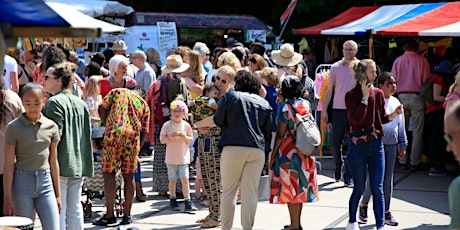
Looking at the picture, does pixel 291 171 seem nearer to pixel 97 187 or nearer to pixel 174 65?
pixel 97 187

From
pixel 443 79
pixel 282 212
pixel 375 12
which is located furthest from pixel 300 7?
pixel 282 212

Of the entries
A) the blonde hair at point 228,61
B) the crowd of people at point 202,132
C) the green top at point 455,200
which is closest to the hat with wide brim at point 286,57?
the crowd of people at point 202,132

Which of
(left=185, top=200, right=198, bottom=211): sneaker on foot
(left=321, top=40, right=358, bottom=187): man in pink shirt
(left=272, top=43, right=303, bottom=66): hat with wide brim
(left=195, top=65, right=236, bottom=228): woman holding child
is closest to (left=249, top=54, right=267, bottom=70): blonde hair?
(left=272, top=43, right=303, bottom=66): hat with wide brim

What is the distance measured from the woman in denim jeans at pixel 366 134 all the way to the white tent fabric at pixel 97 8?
38.8ft

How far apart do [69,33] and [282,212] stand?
6301 millimetres

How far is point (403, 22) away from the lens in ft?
42.5

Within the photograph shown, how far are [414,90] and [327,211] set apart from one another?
3635 millimetres

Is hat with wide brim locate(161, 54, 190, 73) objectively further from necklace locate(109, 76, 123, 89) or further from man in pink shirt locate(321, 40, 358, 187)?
man in pink shirt locate(321, 40, 358, 187)

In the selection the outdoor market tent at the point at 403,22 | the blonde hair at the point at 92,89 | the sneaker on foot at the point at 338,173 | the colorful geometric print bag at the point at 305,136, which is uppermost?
the outdoor market tent at the point at 403,22

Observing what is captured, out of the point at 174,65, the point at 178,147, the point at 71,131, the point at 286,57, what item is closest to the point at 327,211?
the point at 178,147

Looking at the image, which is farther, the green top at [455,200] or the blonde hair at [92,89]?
the blonde hair at [92,89]

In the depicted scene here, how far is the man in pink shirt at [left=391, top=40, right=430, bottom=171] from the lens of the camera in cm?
1257

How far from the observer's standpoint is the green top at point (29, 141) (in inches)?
250

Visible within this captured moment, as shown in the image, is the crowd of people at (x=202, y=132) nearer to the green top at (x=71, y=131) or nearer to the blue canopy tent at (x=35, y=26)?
the green top at (x=71, y=131)
